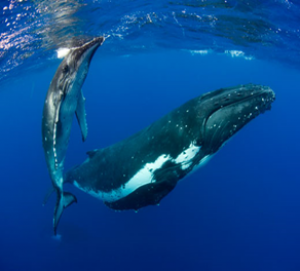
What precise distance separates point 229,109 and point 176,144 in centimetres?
133

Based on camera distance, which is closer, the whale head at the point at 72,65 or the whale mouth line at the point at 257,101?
the whale head at the point at 72,65

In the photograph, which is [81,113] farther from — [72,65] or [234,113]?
[234,113]

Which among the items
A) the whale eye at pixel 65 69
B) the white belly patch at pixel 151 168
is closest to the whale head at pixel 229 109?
the white belly patch at pixel 151 168

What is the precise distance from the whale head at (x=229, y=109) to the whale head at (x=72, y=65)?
Answer: 2487 millimetres

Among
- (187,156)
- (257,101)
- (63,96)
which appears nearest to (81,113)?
(63,96)

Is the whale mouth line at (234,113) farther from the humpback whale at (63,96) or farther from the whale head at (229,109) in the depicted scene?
the humpback whale at (63,96)

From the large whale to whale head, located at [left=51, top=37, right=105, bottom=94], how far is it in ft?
8.11

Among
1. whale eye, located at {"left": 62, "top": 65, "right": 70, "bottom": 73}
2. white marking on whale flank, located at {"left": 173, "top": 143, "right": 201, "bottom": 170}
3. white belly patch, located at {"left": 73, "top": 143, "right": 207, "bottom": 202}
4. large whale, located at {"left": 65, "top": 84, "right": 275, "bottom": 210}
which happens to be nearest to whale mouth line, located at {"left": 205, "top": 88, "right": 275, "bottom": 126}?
large whale, located at {"left": 65, "top": 84, "right": 275, "bottom": 210}

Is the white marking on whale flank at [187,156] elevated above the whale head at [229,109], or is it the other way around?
the whale head at [229,109]

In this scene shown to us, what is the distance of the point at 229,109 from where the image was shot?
450 cm

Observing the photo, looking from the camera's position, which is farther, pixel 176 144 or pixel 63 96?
pixel 176 144

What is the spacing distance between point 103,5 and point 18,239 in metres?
23.0

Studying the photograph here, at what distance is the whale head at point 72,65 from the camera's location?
3152 mm

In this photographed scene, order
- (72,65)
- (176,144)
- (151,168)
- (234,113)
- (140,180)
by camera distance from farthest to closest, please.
Answer: (140,180), (151,168), (176,144), (234,113), (72,65)
